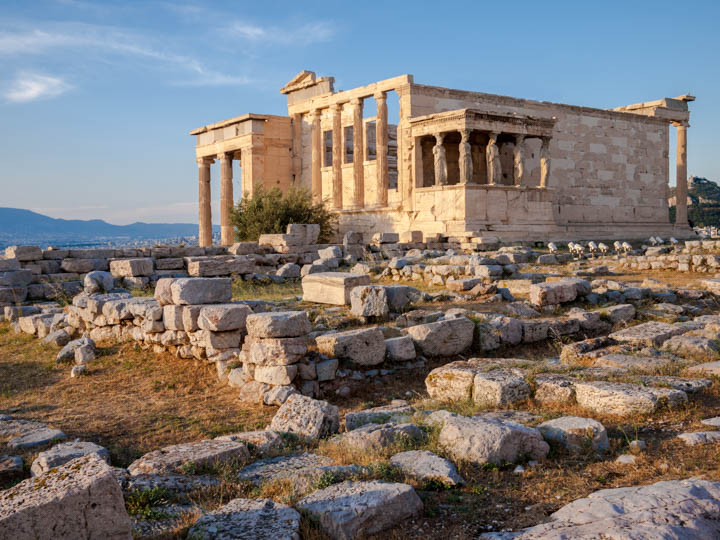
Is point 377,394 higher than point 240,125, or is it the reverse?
point 240,125

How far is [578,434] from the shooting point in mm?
4512

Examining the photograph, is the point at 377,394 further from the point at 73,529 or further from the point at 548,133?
the point at 548,133

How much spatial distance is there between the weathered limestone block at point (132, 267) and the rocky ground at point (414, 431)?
405 centimetres

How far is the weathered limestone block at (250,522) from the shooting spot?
10.3 ft

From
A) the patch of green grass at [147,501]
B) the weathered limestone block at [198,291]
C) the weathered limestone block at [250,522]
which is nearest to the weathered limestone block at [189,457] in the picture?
the patch of green grass at [147,501]

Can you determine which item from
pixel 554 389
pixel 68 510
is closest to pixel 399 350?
pixel 554 389

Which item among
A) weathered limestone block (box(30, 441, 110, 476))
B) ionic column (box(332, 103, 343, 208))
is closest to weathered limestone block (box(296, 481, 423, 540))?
weathered limestone block (box(30, 441, 110, 476))

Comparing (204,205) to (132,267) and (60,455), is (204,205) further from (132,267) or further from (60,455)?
(60,455)

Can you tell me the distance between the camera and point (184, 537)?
328 centimetres

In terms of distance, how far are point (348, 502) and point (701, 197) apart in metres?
70.2

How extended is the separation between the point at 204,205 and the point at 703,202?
170 feet

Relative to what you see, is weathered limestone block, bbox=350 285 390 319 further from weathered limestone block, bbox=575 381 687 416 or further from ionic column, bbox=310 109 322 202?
ionic column, bbox=310 109 322 202

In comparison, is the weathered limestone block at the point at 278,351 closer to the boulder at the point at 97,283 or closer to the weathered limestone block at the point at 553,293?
the weathered limestone block at the point at 553,293

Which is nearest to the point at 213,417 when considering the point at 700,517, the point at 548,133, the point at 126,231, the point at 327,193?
the point at 700,517
